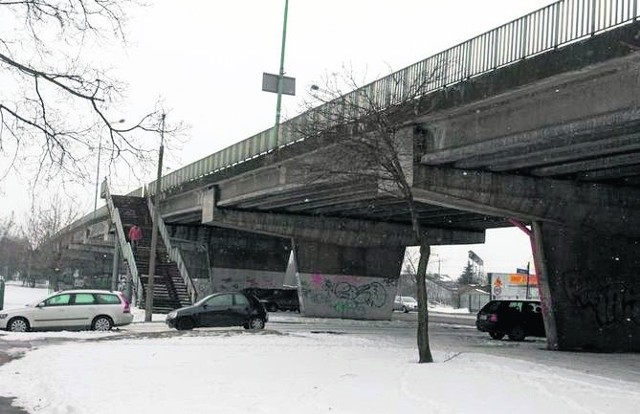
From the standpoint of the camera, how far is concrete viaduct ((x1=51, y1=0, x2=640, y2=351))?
1338cm

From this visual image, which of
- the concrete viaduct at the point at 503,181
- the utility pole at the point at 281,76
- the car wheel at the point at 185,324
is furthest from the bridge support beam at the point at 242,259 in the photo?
the car wheel at the point at 185,324

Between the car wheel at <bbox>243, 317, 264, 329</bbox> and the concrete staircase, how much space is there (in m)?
12.4

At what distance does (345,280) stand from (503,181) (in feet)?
59.2

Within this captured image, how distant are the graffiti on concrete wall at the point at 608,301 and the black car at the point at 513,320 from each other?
4.04 m

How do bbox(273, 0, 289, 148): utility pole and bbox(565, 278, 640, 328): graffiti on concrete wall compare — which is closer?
bbox(565, 278, 640, 328): graffiti on concrete wall

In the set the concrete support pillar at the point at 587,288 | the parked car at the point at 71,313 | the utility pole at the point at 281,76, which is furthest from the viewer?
the utility pole at the point at 281,76

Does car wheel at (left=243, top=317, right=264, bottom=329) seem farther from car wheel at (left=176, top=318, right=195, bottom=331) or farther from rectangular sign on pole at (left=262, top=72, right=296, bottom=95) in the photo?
rectangular sign on pole at (left=262, top=72, right=296, bottom=95)

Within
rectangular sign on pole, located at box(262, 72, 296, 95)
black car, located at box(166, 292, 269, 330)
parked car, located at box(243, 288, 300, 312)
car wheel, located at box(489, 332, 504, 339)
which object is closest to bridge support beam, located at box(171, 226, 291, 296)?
parked car, located at box(243, 288, 300, 312)

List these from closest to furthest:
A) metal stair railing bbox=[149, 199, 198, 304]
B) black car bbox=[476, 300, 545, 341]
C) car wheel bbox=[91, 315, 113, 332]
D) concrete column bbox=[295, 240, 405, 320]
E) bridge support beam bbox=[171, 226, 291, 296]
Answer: car wheel bbox=[91, 315, 113, 332] < black car bbox=[476, 300, 545, 341] < concrete column bbox=[295, 240, 405, 320] < metal stair railing bbox=[149, 199, 198, 304] < bridge support beam bbox=[171, 226, 291, 296]

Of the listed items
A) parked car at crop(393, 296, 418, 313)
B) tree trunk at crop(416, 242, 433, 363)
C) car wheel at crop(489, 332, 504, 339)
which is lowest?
parked car at crop(393, 296, 418, 313)

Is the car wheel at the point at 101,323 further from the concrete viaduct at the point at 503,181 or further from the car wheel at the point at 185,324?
the concrete viaduct at the point at 503,181

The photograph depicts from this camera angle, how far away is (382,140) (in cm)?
1501

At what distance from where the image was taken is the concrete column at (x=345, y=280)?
119 ft

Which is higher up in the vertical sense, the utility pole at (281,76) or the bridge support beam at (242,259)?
the utility pole at (281,76)
